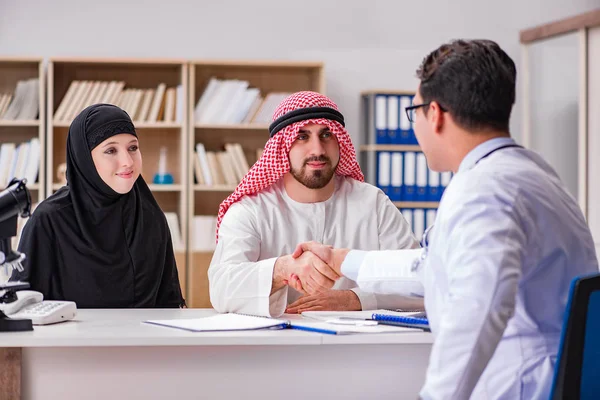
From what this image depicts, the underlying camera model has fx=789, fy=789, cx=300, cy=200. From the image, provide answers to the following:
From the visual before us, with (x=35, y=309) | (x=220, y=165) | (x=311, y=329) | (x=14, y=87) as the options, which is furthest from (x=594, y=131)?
(x=35, y=309)

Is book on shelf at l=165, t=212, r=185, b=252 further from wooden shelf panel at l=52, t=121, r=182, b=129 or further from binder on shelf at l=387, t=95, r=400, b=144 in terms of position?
binder on shelf at l=387, t=95, r=400, b=144

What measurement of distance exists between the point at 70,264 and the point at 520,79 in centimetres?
469

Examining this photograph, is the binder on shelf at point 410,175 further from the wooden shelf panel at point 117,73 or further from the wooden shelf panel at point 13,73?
the wooden shelf panel at point 13,73

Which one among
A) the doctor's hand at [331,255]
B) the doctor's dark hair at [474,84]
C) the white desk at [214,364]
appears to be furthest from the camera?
the doctor's hand at [331,255]

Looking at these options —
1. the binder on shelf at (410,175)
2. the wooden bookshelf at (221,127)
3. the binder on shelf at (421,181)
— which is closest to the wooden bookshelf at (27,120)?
the wooden bookshelf at (221,127)

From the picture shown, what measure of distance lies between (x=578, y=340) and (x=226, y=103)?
15.3 feet

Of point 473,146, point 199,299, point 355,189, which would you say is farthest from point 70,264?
point 199,299

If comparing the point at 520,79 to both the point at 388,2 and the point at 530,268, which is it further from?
the point at 530,268

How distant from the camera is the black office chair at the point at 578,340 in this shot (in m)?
1.38

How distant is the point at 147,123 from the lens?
18.7 feet

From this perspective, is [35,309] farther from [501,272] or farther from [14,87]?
[14,87]

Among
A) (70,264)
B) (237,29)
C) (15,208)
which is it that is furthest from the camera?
(237,29)

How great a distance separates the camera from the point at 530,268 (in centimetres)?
147

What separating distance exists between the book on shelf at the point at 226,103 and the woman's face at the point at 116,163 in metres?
2.80
